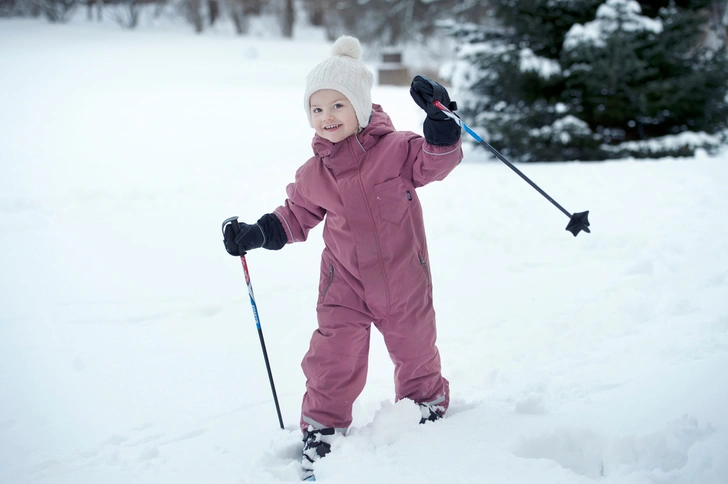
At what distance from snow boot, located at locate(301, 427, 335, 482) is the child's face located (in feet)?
3.51

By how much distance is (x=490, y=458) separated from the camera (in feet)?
6.15

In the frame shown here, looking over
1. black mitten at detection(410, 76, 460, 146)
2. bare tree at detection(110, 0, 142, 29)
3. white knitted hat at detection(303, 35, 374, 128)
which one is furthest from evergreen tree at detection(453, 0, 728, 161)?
bare tree at detection(110, 0, 142, 29)

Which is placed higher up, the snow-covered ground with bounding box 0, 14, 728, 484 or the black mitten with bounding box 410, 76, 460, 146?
the black mitten with bounding box 410, 76, 460, 146

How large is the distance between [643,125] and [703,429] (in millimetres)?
6631

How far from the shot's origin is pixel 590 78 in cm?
696

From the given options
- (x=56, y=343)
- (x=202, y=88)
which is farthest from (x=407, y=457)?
(x=202, y=88)

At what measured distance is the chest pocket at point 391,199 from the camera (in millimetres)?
2129

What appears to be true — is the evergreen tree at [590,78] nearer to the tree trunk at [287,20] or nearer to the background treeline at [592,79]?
the background treeline at [592,79]

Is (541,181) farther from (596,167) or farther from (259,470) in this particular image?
(259,470)

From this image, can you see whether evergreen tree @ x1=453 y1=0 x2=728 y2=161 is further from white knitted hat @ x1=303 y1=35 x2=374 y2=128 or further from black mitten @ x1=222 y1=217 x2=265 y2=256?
black mitten @ x1=222 y1=217 x2=265 y2=256

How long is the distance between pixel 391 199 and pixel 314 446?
930mm

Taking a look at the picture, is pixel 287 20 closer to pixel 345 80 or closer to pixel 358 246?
pixel 345 80

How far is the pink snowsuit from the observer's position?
2.14m

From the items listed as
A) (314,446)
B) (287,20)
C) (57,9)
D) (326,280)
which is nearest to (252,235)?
(326,280)
